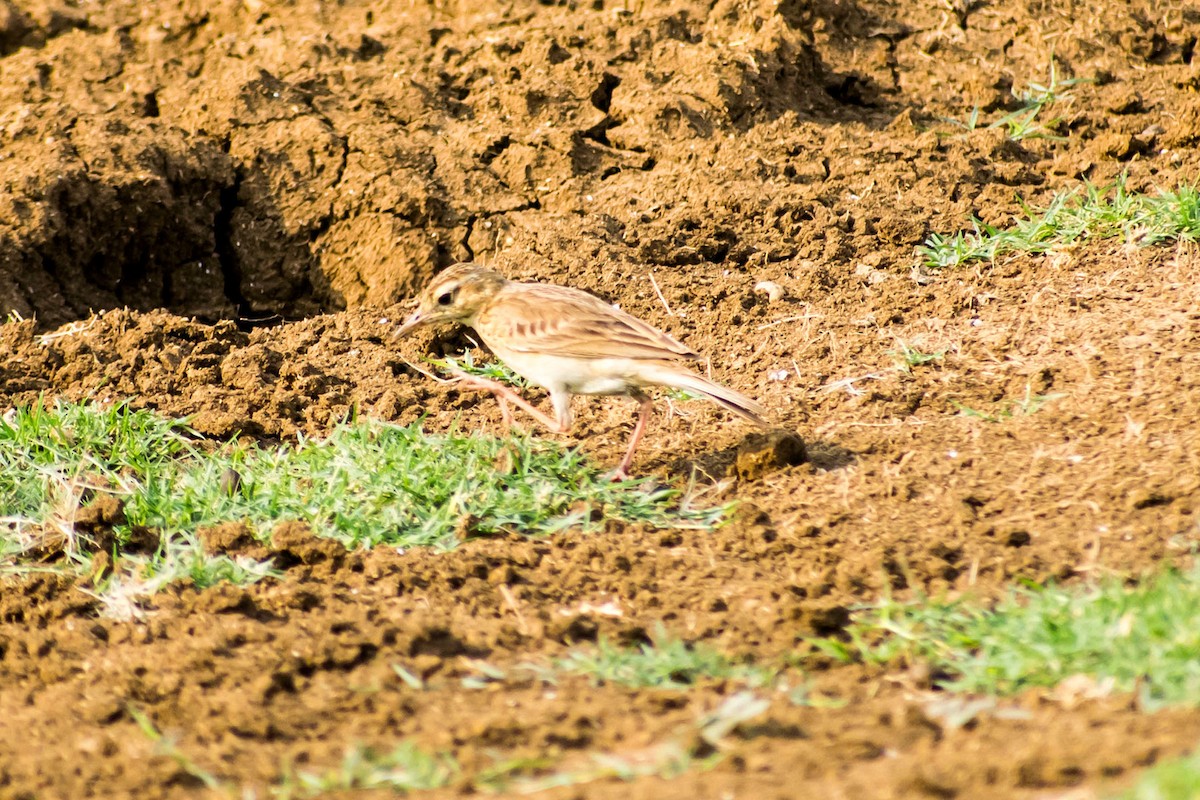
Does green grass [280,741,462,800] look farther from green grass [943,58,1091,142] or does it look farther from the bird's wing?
green grass [943,58,1091,142]

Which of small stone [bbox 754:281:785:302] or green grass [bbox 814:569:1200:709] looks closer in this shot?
green grass [bbox 814:569:1200:709]

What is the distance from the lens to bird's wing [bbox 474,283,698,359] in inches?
240

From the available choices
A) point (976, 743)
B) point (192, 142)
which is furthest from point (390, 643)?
point (192, 142)

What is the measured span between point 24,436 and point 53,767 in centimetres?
263

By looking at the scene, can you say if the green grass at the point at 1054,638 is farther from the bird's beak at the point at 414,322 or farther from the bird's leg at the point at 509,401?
the bird's beak at the point at 414,322

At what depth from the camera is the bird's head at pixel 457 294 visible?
664 cm

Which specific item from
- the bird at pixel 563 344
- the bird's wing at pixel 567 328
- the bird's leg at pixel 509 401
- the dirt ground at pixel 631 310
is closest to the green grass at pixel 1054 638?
the dirt ground at pixel 631 310

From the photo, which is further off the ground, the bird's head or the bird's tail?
the bird's head

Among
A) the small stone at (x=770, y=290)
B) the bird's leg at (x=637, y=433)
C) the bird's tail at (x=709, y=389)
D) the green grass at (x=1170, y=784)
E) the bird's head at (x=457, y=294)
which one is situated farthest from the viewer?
the small stone at (x=770, y=290)

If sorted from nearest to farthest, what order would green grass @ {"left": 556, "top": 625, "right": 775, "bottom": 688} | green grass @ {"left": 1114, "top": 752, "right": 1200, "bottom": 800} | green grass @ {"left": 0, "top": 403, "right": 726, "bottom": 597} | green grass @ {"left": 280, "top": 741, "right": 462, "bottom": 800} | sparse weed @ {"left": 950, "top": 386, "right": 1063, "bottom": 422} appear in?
green grass @ {"left": 1114, "top": 752, "right": 1200, "bottom": 800} < green grass @ {"left": 280, "top": 741, "right": 462, "bottom": 800} < green grass @ {"left": 556, "top": 625, "right": 775, "bottom": 688} < green grass @ {"left": 0, "top": 403, "right": 726, "bottom": 597} < sparse weed @ {"left": 950, "top": 386, "right": 1063, "bottom": 422}

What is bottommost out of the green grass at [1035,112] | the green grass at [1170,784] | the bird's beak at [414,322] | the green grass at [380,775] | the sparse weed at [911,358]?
the sparse weed at [911,358]

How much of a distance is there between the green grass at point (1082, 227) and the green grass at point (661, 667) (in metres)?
3.95

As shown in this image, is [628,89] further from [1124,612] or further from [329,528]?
[1124,612]

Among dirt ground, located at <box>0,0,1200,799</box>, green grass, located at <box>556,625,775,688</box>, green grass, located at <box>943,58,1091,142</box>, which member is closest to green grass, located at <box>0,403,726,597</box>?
dirt ground, located at <box>0,0,1200,799</box>
